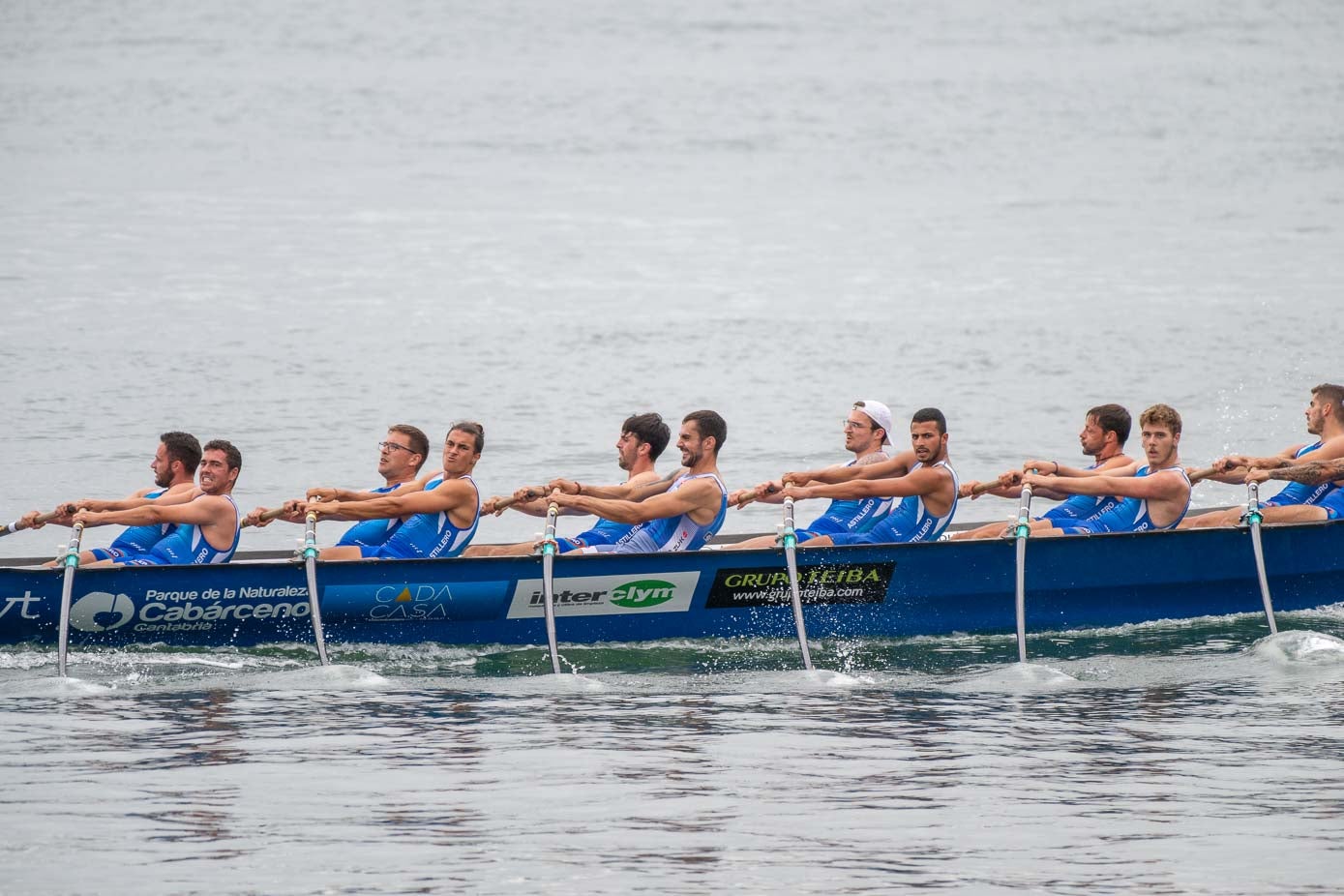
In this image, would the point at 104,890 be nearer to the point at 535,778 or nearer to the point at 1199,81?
the point at 535,778

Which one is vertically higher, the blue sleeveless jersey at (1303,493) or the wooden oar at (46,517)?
the wooden oar at (46,517)

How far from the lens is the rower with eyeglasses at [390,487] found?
14.3m

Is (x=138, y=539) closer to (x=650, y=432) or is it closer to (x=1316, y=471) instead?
(x=650, y=432)

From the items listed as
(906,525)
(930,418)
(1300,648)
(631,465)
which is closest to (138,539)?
(631,465)

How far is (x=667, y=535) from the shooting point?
48.5ft

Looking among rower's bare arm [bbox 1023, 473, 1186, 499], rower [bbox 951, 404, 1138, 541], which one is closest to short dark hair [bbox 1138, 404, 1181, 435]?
rower [bbox 951, 404, 1138, 541]

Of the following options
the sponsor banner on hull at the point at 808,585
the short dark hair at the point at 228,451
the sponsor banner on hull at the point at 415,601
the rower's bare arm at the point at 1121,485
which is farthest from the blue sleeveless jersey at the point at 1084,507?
the short dark hair at the point at 228,451

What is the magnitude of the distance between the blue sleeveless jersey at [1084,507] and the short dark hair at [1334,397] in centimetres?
176

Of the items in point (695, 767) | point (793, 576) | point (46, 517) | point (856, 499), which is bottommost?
point (695, 767)

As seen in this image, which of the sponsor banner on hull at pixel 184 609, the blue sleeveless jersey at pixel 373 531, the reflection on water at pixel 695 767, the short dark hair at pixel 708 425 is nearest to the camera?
the reflection on water at pixel 695 767

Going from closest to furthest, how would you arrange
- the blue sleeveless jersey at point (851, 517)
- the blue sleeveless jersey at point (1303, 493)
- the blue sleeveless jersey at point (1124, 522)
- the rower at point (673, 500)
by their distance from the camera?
the rower at point (673, 500), the blue sleeveless jersey at point (851, 517), the blue sleeveless jersey at point (1124, 522), the blue sleeveless jersey at point (1303, 493)

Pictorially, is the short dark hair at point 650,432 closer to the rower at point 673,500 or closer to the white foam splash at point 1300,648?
the rower at point 673,500

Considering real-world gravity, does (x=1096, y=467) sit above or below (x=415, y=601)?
above

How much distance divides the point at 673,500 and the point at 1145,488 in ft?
11.5
